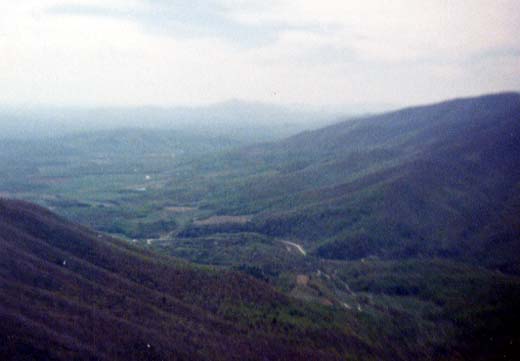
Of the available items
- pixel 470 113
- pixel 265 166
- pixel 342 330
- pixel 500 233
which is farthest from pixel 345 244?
pixel 470 113

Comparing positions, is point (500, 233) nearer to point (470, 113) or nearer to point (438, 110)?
point (470, 113)

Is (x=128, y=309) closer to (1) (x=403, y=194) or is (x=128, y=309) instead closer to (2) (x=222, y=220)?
(2) (x=222, y=220)

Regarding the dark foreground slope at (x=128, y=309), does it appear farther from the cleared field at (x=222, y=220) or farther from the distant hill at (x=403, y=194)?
the cleared field at (x=222, y=220)

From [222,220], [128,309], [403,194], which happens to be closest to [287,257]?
[222,220]

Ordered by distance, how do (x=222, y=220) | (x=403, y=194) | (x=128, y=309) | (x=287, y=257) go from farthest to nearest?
1. (x=222, y=220)
2. (x=403, y=194)
3. (x=287, y=257)
4. (x=128, y=309)

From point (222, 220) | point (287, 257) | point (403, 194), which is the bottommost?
point (287, 257)

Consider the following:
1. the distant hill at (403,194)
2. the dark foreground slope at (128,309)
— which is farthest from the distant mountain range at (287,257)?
the distant hill at (403,194)

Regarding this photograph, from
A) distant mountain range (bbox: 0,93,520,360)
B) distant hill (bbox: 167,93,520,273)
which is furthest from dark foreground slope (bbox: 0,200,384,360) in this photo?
distant hill (bbox: 167,93,520,273)
